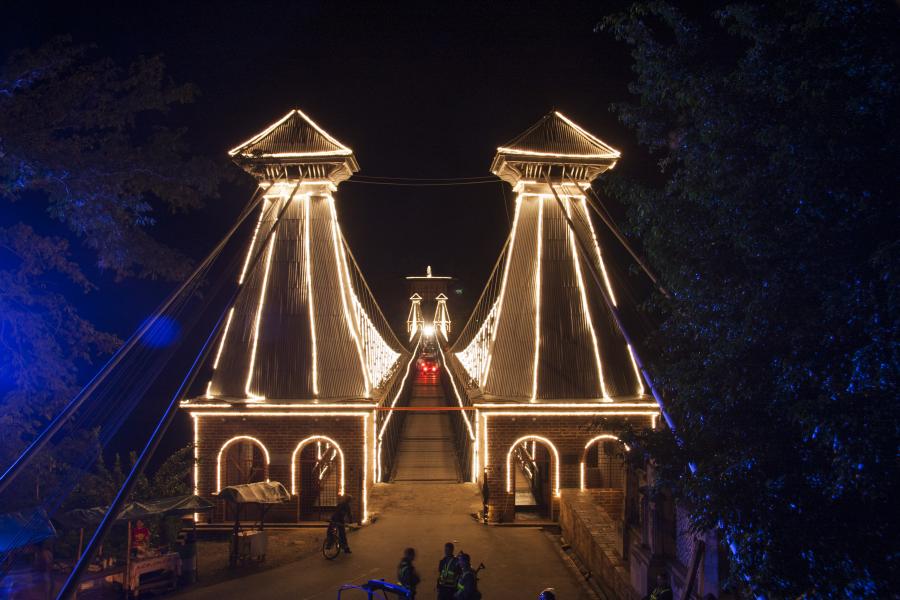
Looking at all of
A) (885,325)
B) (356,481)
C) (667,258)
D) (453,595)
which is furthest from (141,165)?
(885,325)

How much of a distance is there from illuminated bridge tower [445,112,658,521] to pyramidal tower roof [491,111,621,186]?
0.03 metres

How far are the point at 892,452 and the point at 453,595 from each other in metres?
6.14

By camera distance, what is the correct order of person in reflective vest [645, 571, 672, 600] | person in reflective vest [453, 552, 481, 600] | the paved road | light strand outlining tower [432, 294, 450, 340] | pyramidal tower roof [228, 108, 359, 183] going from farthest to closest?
1. light strand outlining tower [432, 294, 450, 340]
2. pyramidal tower roof [228, 108, 359, 183]
3. the paved road
4. person in reflective vest [453, 552, 481, 600]
5. person in reflective vest [645, 571, 672, 600]

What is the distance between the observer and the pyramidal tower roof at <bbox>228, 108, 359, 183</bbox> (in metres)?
17.0

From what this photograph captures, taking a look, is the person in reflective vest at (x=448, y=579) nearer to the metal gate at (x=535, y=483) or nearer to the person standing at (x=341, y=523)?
the person standing at (x=341, y=523)

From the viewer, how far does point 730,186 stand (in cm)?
509

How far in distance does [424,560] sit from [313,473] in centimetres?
404

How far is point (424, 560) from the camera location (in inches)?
477

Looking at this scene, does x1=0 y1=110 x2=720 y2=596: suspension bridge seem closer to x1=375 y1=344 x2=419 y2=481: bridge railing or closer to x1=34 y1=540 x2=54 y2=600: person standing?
A: x1=375 y1=344 x2=419 y2=481: bridge railing

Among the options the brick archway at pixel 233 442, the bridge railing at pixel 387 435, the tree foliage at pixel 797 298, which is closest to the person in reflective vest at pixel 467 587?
the tree foliage at pixel 797 298

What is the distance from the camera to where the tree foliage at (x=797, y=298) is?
3779 millimetres

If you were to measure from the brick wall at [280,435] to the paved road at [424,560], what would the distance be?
1.43m

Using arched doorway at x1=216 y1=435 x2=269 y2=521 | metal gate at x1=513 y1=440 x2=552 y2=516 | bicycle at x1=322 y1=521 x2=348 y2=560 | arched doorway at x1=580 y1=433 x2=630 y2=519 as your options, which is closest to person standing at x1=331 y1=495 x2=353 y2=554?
bicycle at x1=322 y1=521 x2=348 y2=560

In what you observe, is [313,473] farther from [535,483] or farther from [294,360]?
[535,483]
